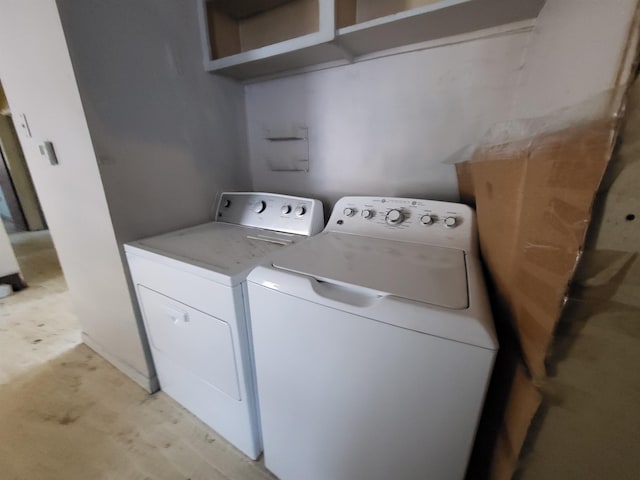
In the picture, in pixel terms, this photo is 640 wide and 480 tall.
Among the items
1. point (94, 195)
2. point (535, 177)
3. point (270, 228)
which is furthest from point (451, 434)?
point (94, 195)

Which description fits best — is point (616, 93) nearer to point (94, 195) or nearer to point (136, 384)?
point (94, 195)

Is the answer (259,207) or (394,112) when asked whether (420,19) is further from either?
(259,207)

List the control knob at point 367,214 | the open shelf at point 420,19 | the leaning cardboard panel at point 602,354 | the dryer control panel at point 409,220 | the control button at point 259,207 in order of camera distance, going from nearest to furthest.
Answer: the leaning cardboard panel at point 602,354 < the open shelf at point 420,19 < the dryer control panel at point 409,220 < the control knob at point 367,214 < the control button at point 259,207

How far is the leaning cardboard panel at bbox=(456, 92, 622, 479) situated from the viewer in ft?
1.19

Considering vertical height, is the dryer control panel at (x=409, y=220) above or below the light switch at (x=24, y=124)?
below

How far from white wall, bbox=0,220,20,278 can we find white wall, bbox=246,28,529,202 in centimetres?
260

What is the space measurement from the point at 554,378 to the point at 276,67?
63.7 inches

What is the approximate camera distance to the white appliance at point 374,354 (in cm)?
56

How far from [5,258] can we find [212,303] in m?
2.88

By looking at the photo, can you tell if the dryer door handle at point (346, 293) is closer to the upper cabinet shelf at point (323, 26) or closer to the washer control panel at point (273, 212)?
the washer control panel at point (273, 212)

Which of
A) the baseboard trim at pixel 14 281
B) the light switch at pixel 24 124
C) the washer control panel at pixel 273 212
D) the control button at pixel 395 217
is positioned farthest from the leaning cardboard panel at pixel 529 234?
the baseboard trim at pixel 14 281

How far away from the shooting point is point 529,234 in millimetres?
524

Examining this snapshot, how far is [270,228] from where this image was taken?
1.30m

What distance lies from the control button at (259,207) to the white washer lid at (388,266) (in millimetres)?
428
